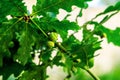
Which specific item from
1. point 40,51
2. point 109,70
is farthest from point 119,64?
point 40,51

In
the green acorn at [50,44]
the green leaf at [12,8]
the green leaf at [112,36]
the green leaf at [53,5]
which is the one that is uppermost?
the green leaf at [12,8]

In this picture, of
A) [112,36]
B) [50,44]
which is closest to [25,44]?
[50,44]

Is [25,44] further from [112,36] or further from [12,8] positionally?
[112,36]

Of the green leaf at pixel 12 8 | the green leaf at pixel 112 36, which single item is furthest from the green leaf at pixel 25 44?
the green leaf at pixel 112 36

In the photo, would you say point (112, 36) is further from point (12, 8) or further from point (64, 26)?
point (12, 8)

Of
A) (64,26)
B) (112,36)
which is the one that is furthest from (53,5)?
(112,36)

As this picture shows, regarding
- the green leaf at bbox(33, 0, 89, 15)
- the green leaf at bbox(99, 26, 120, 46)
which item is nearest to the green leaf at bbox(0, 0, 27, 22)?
the green leaf at bbox(33, 0, 89, 15)

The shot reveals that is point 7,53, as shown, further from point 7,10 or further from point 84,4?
point 84,4

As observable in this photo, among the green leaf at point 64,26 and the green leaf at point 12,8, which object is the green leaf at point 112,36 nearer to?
the green leaf at point 64,26
